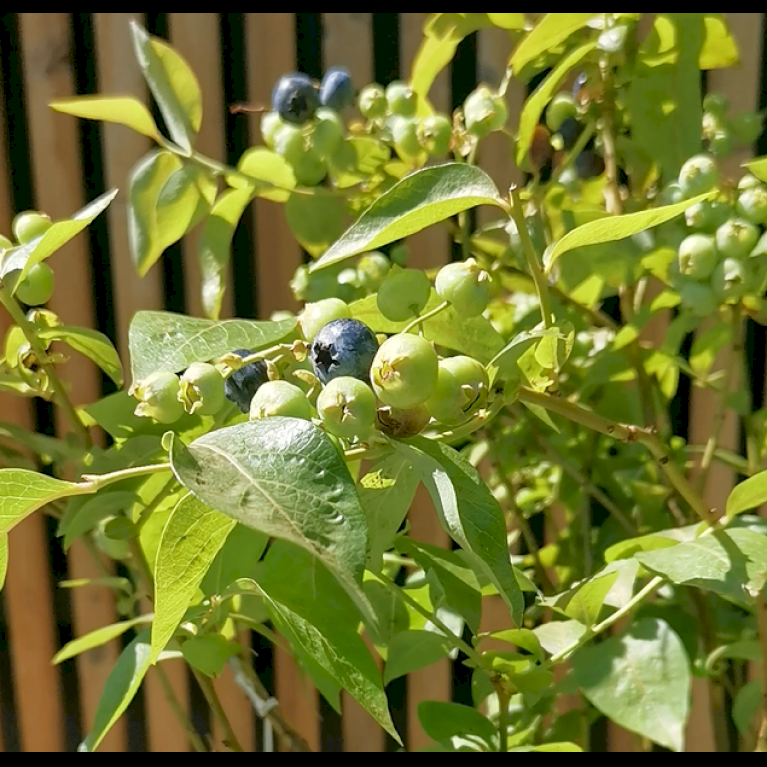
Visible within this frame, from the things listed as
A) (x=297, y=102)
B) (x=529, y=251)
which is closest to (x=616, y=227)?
(x=529, y=251)

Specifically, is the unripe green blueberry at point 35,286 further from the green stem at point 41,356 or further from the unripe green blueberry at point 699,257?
the unripe green blueberry at point 699,257

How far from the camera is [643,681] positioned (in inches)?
12.0

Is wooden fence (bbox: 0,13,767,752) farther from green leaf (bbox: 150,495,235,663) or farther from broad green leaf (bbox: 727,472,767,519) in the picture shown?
green leaf (bbox: 150,495,235,663)

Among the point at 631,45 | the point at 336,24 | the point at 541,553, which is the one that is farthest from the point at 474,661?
the point at 336,24

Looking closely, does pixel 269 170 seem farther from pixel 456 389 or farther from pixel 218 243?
pixel 456 389

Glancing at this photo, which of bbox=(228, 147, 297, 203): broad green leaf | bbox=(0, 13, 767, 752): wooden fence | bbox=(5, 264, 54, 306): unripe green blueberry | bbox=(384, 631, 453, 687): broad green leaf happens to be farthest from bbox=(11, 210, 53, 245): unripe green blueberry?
bbox=(0, 13, 767, 752): wooden fence

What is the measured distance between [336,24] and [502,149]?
243 mm

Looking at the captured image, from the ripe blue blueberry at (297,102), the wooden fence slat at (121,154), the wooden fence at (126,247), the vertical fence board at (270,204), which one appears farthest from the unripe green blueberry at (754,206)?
the wooden fence slat at (121,154)

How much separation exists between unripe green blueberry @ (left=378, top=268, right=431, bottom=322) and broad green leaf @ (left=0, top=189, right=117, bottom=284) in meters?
0.10

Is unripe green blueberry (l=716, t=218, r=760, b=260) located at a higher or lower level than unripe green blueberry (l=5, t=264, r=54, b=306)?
higher

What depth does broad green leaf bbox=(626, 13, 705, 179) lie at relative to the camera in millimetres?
366

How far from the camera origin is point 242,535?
28cm

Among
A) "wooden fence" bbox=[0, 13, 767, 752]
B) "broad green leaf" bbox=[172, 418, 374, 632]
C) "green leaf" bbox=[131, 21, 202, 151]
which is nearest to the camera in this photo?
"broad green leaf" bbox=[172, 418, 374, 632]
